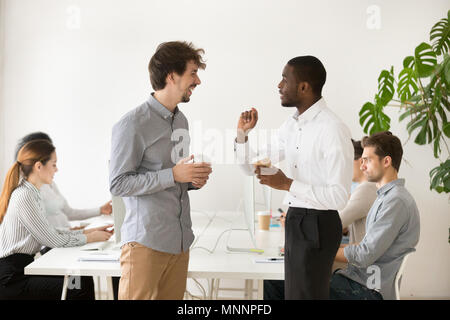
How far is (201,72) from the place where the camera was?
158 inches

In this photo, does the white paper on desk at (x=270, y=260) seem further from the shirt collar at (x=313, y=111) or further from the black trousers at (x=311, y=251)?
the shirt collar at (x=313, y=111)

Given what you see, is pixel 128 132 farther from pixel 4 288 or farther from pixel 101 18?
pixel 101 18

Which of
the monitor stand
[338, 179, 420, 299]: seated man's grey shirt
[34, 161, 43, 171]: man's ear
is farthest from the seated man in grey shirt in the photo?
[34, 161, 43, 171]: man's ear

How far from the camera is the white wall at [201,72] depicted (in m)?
3.96

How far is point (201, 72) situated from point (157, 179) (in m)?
2.68

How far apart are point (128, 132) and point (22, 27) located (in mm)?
3193

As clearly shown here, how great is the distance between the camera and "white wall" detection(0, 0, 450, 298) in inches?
156

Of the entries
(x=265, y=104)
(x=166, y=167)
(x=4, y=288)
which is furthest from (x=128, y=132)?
(x=265, y=104)

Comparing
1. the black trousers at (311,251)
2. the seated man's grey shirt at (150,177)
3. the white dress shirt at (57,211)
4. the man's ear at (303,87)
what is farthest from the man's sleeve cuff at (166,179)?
the white dress shirt at (57,211)

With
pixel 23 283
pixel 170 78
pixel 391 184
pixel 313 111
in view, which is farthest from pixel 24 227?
pixel 391 184

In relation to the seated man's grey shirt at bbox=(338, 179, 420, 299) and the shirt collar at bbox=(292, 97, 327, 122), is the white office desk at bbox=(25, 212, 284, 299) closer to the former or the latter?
the seated man's grey shirt at bbox=(338, 179, 420, 299)

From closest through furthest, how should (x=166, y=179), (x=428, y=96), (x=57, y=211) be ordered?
(x=166, y=179) → (x=57, y=211) → (x=428, y=96)

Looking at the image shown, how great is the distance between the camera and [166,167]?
160 centimetres

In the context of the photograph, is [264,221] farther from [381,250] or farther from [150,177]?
[150,177]
